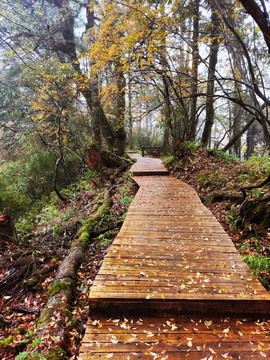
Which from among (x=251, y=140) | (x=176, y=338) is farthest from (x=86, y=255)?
(x=251, y=140)

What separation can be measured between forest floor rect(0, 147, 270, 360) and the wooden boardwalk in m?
0.37

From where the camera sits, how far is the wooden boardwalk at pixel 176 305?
175cm

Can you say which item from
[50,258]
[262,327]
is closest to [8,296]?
[50,258]

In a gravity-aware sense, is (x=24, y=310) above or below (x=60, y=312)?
below

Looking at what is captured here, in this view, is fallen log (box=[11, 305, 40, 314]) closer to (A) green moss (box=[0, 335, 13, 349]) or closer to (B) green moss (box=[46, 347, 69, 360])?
(A) green moss (box=[0, 335, 13, 349])

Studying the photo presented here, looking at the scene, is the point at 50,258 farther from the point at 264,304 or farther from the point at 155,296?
the point at 264,304

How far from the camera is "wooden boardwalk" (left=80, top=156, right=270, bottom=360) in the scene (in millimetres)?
1750

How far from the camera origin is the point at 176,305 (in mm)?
2098

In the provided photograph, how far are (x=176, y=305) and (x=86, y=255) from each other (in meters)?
2.36

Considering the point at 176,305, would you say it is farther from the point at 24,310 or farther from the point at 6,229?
the point at 6,229

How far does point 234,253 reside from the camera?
117 inches

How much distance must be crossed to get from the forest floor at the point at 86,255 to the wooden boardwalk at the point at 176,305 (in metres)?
0.37

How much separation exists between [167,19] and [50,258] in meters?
7.62

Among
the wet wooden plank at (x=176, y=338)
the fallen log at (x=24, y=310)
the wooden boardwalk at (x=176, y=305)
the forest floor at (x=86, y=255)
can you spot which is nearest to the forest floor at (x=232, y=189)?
the forest floor at (x=86, y=255)
